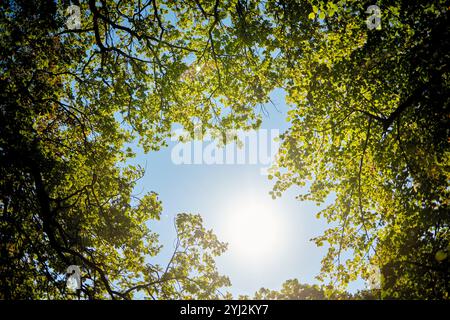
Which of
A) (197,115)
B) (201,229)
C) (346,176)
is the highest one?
(197,115)

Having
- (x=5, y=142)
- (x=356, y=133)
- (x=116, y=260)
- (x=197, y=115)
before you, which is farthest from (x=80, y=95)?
(x=356, y=133)

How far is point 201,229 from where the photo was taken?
11.5m

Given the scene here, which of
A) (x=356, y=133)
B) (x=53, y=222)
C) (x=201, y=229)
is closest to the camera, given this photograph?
(x=53, y=222)

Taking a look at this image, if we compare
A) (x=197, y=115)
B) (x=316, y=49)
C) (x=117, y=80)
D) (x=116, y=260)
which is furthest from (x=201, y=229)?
(x=316, y=49)

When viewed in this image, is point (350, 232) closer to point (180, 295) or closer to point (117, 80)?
point (180, 295)

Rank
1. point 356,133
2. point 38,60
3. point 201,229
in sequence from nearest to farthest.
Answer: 1. point 356,133
2. point 38,60
3. point 201,229

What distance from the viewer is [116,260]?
33.8 ft

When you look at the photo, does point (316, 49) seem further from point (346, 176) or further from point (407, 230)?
point (407, 230)

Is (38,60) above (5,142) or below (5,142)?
above

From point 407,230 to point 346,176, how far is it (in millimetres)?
2367

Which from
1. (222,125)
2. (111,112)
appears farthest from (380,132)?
(111,112)

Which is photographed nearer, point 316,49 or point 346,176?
point 316,49

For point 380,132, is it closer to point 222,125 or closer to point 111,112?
point 222,125

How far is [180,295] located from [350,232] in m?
6.86
